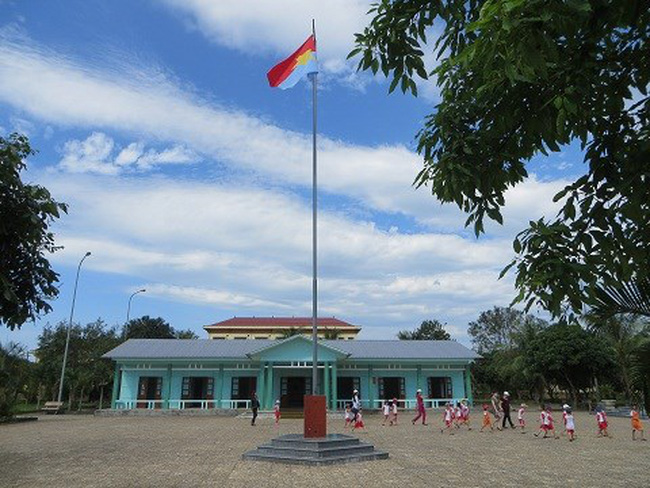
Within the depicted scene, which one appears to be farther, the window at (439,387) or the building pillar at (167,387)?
the window at (439,387)

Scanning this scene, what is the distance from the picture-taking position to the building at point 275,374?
3080cm

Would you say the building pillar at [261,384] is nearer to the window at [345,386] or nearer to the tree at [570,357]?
the window at [345,386]

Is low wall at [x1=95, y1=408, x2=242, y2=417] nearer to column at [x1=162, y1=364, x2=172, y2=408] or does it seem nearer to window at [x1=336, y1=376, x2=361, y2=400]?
column at [x1=162, y1=364, x2=172, y2=408]

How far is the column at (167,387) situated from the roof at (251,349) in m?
1.12

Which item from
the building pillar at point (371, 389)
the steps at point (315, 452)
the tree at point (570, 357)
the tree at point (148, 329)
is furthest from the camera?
the tree at point (148, 329)

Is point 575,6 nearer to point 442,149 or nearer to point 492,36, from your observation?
point 492,36

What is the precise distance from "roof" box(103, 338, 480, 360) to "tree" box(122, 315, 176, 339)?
23.4 m

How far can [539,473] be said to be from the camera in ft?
32.9

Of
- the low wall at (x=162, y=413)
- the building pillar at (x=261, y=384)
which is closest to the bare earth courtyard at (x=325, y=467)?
the low wall at (x=162, y=413)

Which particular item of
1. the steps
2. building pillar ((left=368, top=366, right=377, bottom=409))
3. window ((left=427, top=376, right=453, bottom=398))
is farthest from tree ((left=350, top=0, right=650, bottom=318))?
window ((left=427, top=376, right=453, bottom=398))

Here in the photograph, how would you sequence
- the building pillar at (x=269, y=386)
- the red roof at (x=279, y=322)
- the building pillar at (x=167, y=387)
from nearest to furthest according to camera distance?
the building pillar at (x=269, y=386)
the building pillar at (x=167, y=387)
the red roof at (x=279, y=322)

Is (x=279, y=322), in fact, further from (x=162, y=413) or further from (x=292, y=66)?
(x=292, y=66)

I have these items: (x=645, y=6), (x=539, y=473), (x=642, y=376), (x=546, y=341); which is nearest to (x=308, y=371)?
(x=546, y=341)

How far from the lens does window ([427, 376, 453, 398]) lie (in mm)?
33250
